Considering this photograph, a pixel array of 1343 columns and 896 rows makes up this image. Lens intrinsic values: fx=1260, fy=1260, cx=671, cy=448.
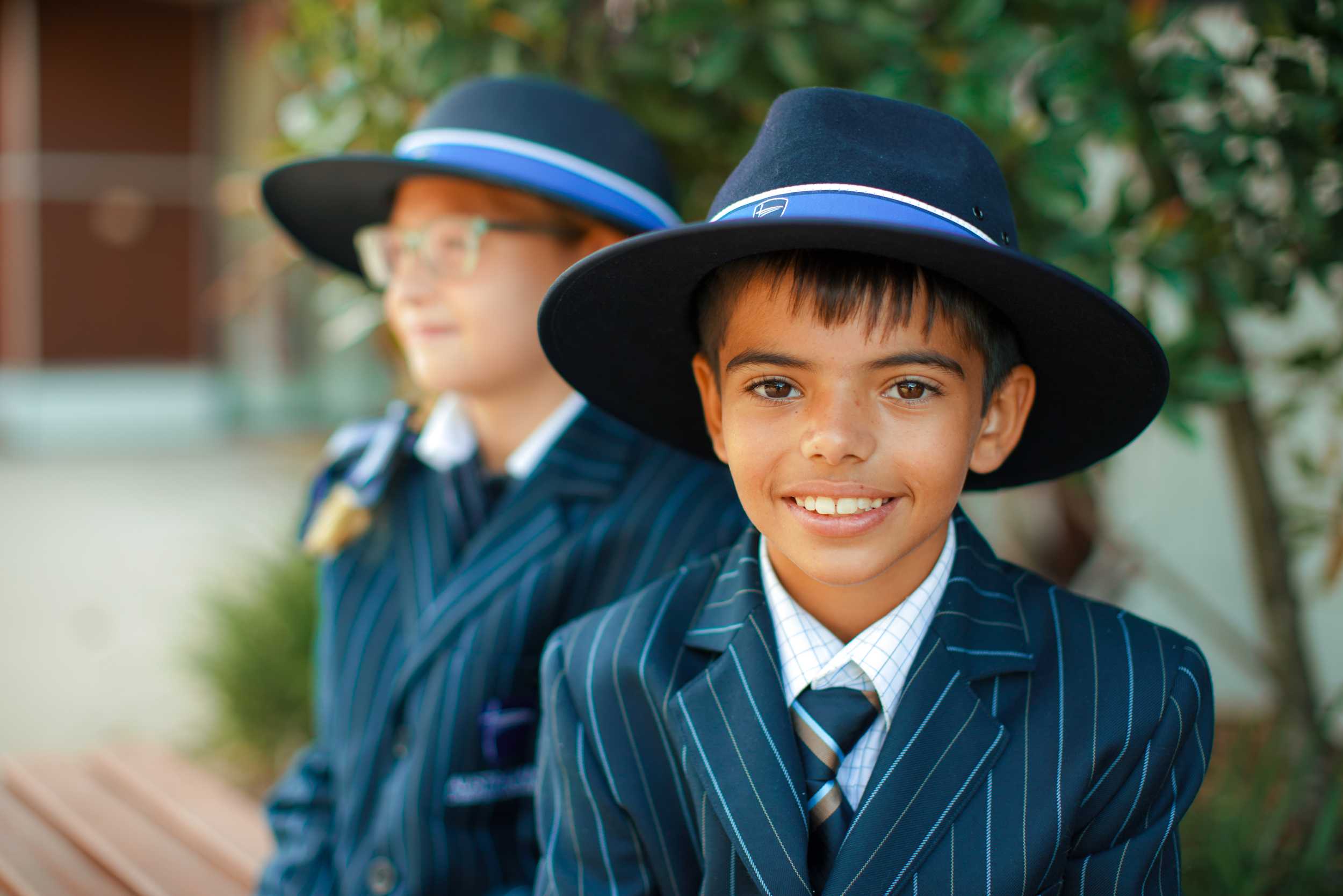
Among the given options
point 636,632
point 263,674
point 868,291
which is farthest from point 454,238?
point 263,674

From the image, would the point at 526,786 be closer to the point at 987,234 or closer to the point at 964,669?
the point at 964,669

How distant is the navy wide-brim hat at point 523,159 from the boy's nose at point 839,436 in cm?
83

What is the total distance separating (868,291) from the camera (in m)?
1.48

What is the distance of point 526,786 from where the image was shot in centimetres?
220

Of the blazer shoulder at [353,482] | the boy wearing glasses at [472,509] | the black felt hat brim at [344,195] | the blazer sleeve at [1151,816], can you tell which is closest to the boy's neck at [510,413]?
the boy wearing glasses at [472,509]

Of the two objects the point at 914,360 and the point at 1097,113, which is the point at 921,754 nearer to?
the point at 914,360

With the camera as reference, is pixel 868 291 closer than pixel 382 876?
Yes

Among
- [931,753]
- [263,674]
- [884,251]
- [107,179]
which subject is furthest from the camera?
[107,179]

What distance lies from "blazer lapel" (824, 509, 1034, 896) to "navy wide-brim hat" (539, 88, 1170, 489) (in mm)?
339

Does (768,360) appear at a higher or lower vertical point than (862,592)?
higher

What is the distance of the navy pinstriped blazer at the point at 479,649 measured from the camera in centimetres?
215

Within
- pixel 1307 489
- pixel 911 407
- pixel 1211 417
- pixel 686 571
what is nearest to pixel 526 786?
pixel 686 571

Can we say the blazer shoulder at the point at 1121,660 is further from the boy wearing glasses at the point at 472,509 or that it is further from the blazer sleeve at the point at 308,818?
the blazer sleeve at the point at 308,818

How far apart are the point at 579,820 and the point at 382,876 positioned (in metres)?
0.66
